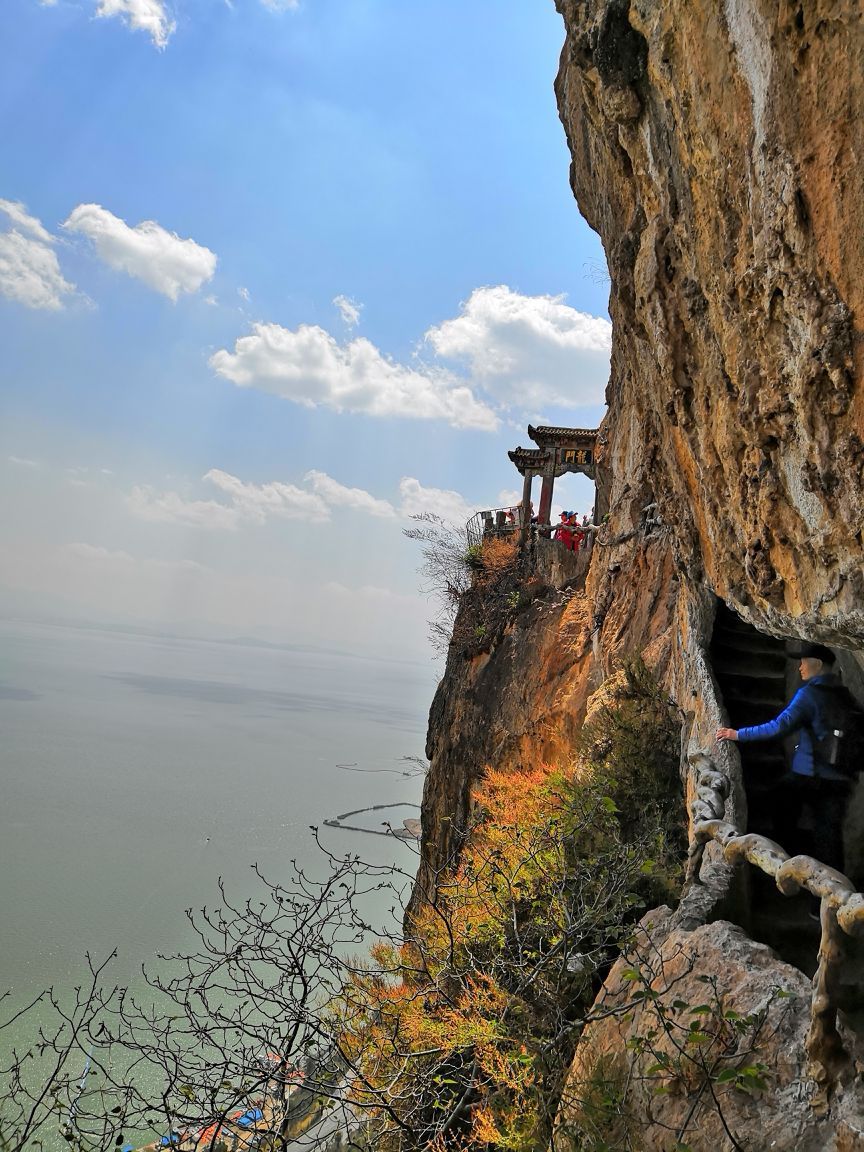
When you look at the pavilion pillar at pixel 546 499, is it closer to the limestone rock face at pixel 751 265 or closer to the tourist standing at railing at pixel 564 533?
the tourist standing at railing at pixel 564 533

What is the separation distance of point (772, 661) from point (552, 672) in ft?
24.8

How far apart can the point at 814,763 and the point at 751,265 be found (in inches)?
137

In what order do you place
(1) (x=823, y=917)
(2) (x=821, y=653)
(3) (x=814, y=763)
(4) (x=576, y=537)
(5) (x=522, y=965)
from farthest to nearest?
(4) (x=576, y=537)
(2) (x=821, y=653)
(5) (x=522, y=965)
(3) (x=814, y=763)
(1) (x=823, y=917)

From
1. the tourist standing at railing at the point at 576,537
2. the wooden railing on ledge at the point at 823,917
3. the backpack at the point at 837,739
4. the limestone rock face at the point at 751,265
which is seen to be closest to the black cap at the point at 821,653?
the backpack at the point at 837,739

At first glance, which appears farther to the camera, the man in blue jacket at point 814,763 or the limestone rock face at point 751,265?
the man in blue jacket at point 814,763

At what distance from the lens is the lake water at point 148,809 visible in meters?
25.7

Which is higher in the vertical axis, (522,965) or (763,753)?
(763,753)

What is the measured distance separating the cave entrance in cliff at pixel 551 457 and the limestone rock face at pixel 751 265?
13.7 meters

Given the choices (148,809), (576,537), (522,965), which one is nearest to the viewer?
(522,965)

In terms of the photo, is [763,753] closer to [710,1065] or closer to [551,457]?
[710,1065]

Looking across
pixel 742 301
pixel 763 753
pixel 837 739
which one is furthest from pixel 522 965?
pixel 742 301

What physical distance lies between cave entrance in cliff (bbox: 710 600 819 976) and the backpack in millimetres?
906

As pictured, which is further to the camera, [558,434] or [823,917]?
[558,434]

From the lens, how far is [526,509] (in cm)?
1897
